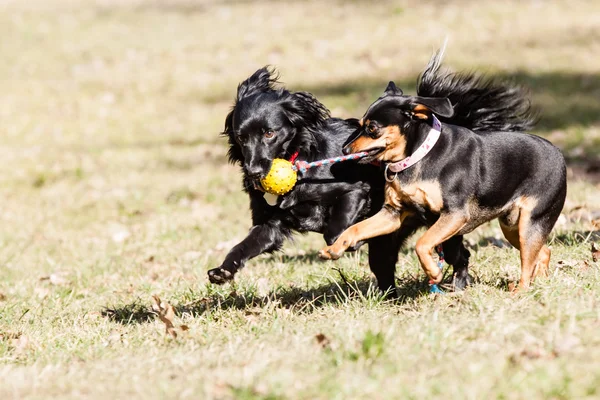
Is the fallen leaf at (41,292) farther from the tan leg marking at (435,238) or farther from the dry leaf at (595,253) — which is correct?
the dry leaf at (595,253)

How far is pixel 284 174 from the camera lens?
5.05 meters

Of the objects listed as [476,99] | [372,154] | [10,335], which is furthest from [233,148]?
[10,335]

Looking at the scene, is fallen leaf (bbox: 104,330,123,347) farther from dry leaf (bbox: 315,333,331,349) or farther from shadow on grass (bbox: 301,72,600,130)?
shadow on grass (bbox: 301,72,600,130)

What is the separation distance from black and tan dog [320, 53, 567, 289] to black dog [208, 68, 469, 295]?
1.10ft

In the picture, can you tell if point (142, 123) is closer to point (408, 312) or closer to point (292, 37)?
point (292, 37)

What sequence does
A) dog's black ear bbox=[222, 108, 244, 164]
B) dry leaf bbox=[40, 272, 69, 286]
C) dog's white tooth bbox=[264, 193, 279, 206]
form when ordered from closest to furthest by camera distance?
dog's white tooth bbox=[264, 193, 279, 206], dog's black ear bbox=[222, 108, 244, 164], dry leaf bbox=[40, 272, 69, 286]

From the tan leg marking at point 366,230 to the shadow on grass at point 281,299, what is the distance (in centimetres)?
38

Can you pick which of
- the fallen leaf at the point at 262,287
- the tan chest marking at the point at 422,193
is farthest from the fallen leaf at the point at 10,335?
the tan chest marking at the point at 422,193

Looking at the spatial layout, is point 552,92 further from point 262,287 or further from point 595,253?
point 262,287

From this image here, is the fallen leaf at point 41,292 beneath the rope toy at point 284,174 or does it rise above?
beneath

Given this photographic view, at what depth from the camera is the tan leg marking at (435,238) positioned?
15.3 feet

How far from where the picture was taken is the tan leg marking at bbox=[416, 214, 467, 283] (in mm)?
4668

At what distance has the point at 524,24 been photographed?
1662 cm

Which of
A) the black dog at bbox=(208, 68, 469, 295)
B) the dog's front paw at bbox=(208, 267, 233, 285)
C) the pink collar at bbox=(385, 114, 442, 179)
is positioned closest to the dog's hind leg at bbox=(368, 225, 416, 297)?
the black dog at bbox=(208, 68, 469, 295)
